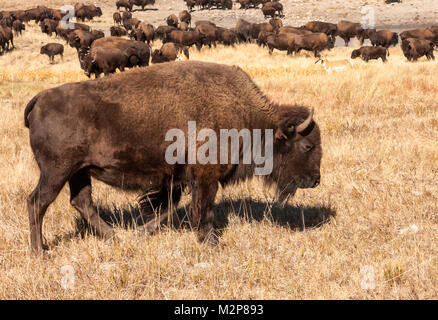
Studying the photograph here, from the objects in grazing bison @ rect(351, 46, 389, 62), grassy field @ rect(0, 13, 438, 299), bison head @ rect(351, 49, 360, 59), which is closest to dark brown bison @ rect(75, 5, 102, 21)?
bison head @ rect(351, 49, 360, 59)

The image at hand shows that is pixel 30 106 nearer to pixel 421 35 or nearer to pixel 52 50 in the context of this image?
pixel 52 50

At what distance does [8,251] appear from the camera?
4.19 meters

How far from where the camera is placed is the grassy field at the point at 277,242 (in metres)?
3.51

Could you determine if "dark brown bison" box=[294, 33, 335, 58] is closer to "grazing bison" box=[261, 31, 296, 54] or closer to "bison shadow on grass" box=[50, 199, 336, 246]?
"grazing bison" box=[261, 31, 296, 54]

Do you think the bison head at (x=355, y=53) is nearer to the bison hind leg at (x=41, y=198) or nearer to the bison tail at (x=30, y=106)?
the bison tail at (x=30, y=106)

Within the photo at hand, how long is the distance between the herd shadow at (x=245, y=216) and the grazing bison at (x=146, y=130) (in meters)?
0.31

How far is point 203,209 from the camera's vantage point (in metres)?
4.37

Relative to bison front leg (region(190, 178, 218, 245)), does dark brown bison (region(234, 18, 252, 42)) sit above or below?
below

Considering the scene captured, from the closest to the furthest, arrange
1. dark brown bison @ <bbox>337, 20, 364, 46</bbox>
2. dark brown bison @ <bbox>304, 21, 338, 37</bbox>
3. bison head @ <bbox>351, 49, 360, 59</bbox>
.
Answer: bison head @ <bbox>351, 49, 360, 59</bbox> → dark brown bison @ <bbox>337, 20, 364, 46</bbox> → dark brown bison @ <bbox>304, 21, 338, 37</bbox>

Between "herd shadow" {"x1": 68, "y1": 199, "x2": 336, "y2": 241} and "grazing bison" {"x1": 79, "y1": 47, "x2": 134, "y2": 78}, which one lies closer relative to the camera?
"herd shadow" {"x1": 68, "y1": 199, "x2": 336, "y2": 241}

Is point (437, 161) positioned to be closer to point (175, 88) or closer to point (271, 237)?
point (271, 237)

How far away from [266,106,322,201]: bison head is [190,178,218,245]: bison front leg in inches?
33.0

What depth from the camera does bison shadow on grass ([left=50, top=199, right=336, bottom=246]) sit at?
482 cm

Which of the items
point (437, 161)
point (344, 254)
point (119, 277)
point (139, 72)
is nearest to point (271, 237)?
point (344, 254)
